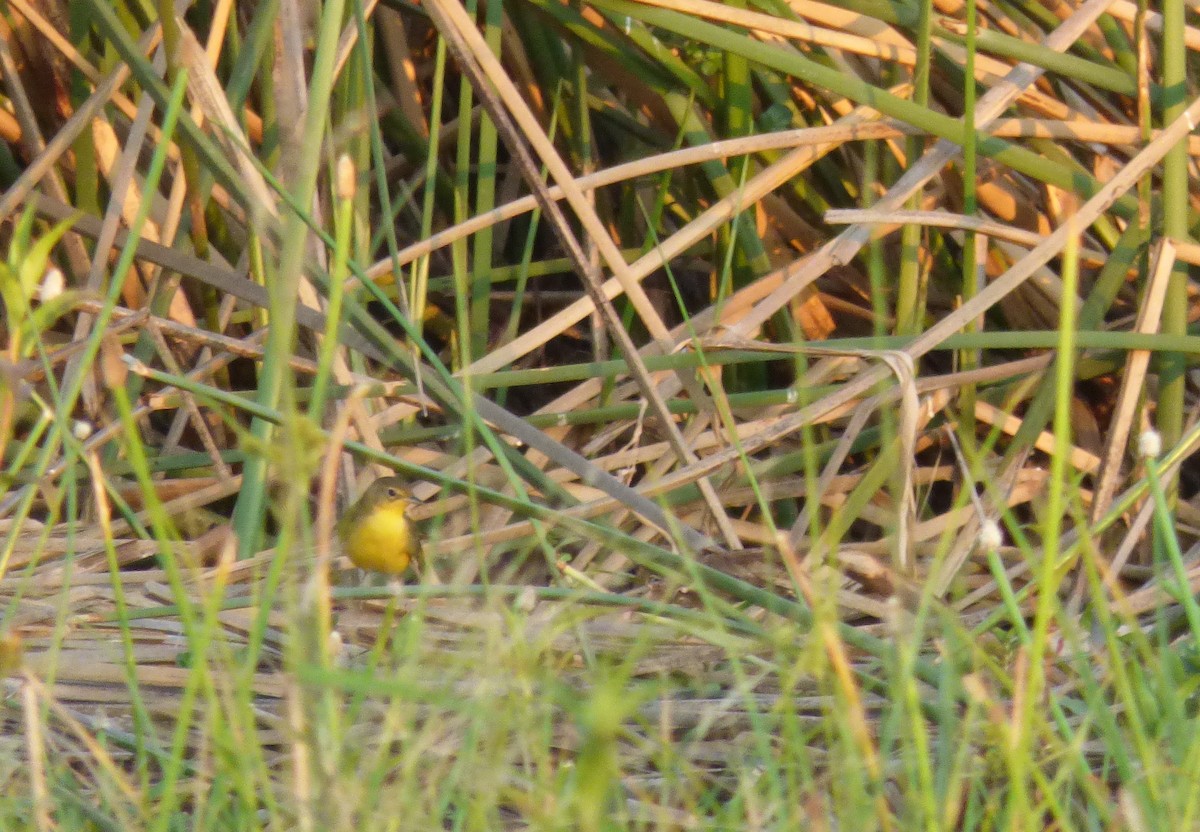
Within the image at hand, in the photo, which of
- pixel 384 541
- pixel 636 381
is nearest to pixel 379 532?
pixel 384 541

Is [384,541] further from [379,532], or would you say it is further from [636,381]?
[636,381]

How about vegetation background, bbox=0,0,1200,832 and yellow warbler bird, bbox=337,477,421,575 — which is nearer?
vegetation background, bbox=0,0,1200,832

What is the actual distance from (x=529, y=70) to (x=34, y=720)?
1370 mm

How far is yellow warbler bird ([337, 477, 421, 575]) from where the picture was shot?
1.71 metres

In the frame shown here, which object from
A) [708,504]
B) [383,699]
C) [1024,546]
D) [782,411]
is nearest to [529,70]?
[782,411]

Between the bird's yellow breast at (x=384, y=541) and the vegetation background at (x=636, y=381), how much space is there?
0.05 meters

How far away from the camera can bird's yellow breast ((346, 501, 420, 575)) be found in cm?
171

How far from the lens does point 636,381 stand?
158 centimetres

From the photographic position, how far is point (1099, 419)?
2082mm

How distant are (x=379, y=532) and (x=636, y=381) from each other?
14.2 inches

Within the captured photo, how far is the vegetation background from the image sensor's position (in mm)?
1071

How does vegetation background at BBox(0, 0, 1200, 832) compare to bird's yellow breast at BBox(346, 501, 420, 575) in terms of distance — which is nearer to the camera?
vegetation background at BBox(0, 0, 1200, 832)

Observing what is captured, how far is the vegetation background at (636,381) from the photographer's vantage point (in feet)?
3.51

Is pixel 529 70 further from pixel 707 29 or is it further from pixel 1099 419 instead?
pixel 1099 419
